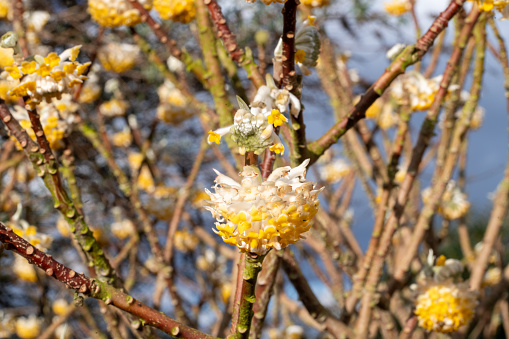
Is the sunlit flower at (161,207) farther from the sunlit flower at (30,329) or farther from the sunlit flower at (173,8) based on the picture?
the sunlit flower at (30,329)

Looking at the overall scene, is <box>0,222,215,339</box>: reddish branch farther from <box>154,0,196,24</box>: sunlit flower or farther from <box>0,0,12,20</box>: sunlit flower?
<box>0,0,12,20</box>: sunlit flower

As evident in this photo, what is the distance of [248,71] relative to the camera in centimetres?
73

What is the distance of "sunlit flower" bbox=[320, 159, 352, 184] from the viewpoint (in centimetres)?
244

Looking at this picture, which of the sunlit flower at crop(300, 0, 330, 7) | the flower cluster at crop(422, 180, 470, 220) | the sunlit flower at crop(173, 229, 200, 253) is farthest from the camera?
the sunlit flower at crop(173, 229, 200, 253)

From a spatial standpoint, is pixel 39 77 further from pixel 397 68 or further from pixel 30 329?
pixel 30 329

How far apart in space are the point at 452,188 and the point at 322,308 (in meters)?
0.92

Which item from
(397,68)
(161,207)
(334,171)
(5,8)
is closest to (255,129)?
(397,68)

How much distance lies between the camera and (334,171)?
246 cm

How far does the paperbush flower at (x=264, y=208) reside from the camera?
43 cm

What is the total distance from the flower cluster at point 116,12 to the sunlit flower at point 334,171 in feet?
4.87

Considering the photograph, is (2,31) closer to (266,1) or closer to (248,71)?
(248,71)

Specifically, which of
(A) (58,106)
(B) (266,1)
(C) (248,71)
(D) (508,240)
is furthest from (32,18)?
(D) (508,240)

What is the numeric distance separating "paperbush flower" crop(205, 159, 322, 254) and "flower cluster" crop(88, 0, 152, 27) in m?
0.76

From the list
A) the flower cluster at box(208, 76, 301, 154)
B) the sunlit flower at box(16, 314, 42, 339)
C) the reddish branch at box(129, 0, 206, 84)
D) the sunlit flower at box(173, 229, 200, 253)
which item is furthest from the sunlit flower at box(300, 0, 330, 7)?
the sunlit flower at box(16, 314, 42, 339)
